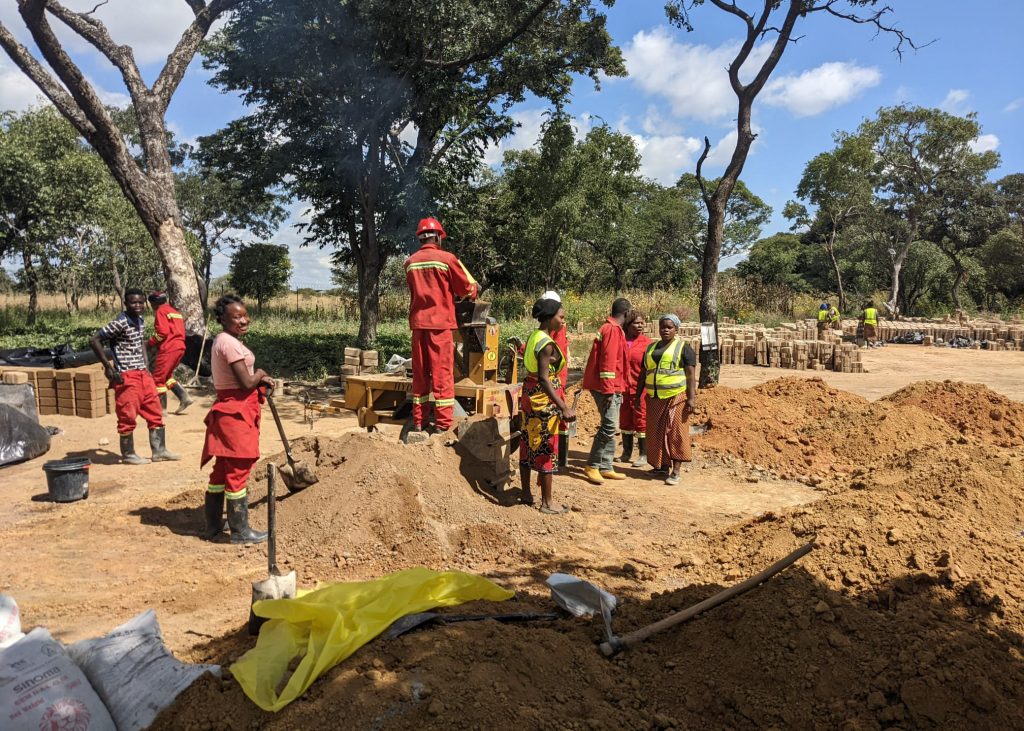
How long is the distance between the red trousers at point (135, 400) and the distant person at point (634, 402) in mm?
5182

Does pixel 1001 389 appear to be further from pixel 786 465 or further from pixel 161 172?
pixel 161 172

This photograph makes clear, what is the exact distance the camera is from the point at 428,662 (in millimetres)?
2580

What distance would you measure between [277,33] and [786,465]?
38.1 ft

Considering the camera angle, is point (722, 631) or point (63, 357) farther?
point (63, 357)

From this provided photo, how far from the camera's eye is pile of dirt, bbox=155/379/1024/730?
8.07 ft

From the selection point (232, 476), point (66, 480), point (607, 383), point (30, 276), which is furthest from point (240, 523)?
point (30, 276)

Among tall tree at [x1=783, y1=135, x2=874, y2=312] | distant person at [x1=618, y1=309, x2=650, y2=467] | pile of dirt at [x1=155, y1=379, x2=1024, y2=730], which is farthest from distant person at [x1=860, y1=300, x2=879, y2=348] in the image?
pile of dirt at [x1=155, y1=379, x2=1024, y2=730]

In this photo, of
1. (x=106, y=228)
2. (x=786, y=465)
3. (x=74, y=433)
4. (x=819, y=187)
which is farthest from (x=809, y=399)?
(x=106, y=228)

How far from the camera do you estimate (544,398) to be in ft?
17.9

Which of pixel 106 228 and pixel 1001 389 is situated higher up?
pixel 106 228

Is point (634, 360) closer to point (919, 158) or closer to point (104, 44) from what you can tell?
point (104, 44)

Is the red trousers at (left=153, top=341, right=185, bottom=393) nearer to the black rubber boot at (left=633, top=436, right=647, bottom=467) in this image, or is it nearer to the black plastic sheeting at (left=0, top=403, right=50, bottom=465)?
the black plastic sheeting at (left=0, top=403, right=50, bottom=465)

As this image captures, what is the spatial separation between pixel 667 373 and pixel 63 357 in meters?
9.69

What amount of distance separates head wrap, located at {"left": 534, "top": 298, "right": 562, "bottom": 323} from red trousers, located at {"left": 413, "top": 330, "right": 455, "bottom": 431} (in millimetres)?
785
